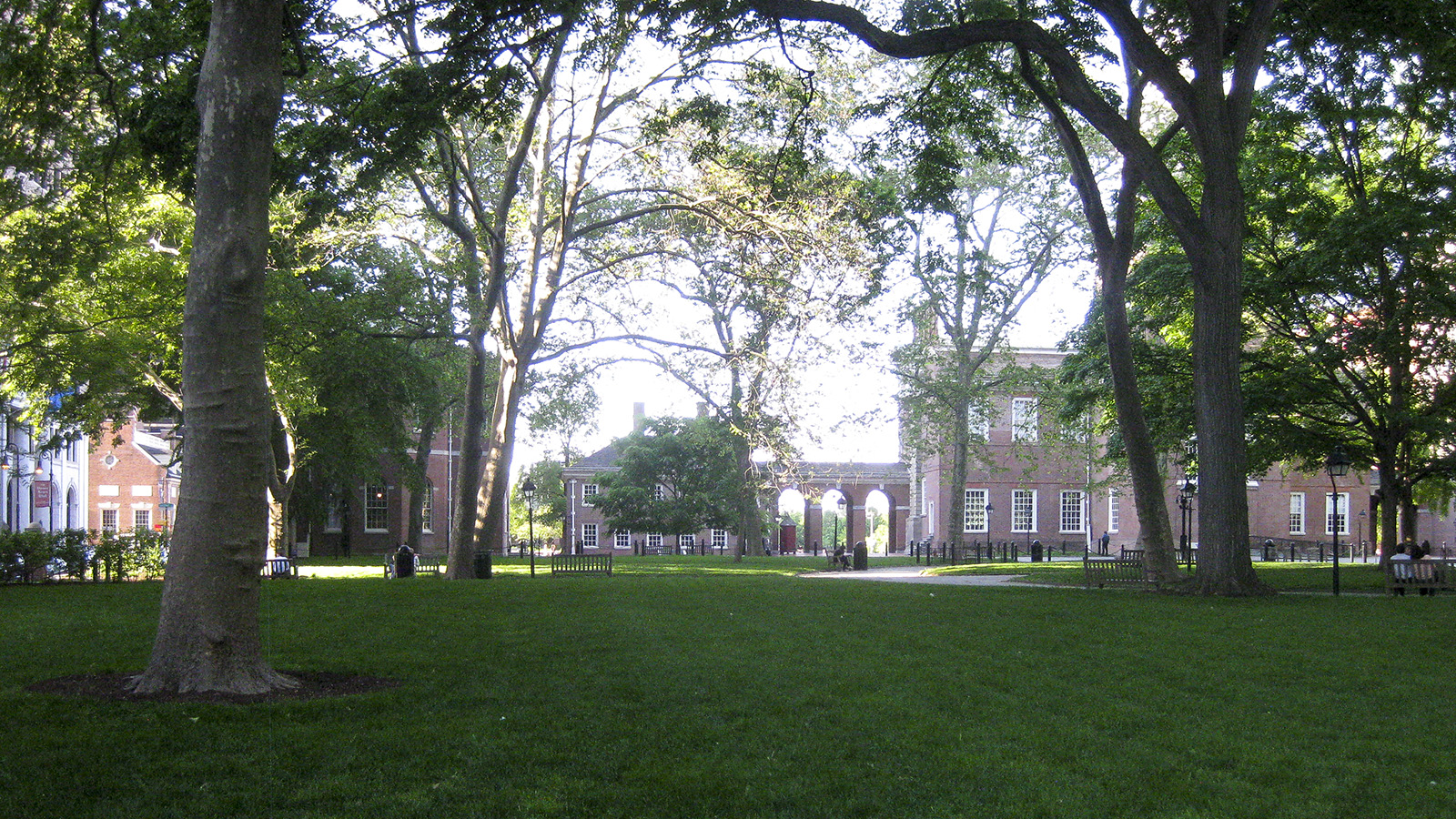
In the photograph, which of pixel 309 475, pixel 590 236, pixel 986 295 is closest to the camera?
pixel 986 295

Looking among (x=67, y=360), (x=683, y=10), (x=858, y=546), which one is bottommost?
(x=858, y=546)

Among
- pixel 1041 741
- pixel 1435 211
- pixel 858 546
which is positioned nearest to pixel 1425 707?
pixel 1041 741

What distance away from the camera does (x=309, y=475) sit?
48.1m

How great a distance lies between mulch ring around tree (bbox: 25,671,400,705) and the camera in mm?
8211

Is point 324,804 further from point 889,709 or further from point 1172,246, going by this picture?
point 1172,246

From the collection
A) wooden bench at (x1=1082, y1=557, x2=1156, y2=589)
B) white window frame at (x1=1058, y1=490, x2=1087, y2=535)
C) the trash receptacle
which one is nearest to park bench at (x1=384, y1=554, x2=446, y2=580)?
the trash receptacle

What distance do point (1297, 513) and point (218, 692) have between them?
62.8 meters

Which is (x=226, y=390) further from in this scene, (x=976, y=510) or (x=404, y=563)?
(x=976, y=510)

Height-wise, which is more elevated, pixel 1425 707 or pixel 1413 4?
pixel 1413 4

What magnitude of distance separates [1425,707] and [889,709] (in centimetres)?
404

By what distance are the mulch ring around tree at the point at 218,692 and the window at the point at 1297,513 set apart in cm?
6103

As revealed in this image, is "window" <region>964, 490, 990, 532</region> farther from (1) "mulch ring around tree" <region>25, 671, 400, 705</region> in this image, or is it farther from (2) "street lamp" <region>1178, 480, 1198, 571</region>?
(1) "mulch ring around tree" <region>25, 671, 400, 705</region>

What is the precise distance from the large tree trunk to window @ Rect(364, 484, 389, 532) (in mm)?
51989

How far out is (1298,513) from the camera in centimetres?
6144
